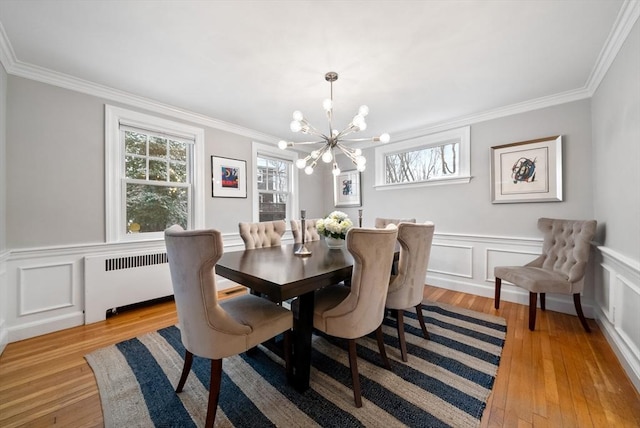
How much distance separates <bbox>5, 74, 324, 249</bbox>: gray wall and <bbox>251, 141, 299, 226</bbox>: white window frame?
186cm

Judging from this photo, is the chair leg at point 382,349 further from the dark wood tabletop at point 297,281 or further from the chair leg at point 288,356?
the chair leg at point 288,356

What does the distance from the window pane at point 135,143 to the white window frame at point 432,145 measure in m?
3.41

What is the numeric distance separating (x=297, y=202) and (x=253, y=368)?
313cm

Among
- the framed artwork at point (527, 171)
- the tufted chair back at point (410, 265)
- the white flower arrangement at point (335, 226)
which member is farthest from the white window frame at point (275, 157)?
the framed artwork at point (527, 171)

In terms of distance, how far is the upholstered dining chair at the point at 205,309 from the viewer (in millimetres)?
1176

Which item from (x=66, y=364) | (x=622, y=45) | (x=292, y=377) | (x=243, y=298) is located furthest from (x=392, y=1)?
(x=66, y=364)

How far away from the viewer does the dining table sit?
1318 millimetres

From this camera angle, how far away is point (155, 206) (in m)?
3.02

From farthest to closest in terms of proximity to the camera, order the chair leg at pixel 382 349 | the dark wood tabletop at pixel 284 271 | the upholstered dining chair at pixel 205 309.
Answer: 1. the chair leg at pixel 382 349
2. the dark wood tabletop at pixel 284 271
3. the upholstered dining chair at pixel 205 309

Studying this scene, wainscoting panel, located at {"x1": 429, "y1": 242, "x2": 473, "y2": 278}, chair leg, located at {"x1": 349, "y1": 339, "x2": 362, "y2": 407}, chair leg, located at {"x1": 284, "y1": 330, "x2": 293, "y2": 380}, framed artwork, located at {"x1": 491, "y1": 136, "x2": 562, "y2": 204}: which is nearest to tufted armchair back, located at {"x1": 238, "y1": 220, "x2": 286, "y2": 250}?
chair leg, located at {"x1": 284, "y1": 330, "x2": 293, "y2": 380}

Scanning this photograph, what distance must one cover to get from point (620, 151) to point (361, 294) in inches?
91.4

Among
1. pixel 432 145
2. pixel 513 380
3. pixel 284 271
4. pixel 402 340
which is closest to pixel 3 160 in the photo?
pixel 284 271

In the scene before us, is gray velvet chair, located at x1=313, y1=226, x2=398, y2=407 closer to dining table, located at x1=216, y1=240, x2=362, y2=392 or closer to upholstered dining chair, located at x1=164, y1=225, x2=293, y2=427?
dining table, located at x1=216, y1=240, x2=362, y2=392

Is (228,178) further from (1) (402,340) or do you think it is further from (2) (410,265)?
(1) (402,340)
